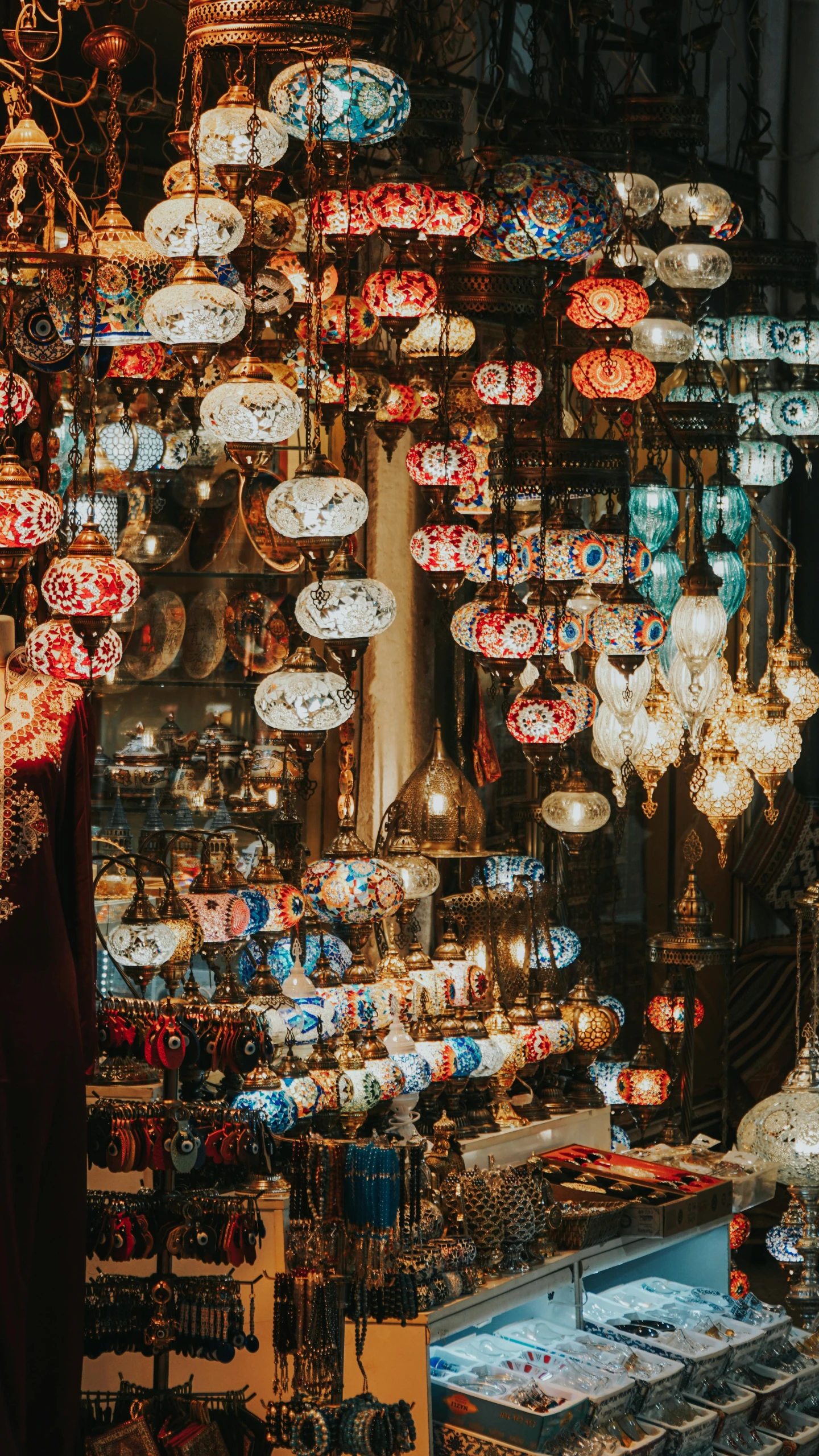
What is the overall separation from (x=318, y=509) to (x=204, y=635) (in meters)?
1.67

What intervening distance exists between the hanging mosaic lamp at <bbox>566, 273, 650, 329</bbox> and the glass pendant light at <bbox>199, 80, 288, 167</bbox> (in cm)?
108

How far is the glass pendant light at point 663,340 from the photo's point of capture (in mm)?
5379

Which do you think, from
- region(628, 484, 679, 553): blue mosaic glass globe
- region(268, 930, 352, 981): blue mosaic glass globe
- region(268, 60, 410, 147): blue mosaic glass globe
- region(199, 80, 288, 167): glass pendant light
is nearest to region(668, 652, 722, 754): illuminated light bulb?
region(628, 484, 679, 553): blue mosaic glass globe

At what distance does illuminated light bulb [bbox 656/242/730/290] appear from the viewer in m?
5.32

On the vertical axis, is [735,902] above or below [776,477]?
below

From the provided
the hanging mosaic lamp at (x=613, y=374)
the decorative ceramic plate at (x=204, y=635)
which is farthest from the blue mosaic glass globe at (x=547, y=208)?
the decorative ceramic plate at (x=204, y=635)

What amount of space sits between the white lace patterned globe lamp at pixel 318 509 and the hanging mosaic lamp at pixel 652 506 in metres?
1.79

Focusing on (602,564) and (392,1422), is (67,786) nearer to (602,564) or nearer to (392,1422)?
(392,1422)

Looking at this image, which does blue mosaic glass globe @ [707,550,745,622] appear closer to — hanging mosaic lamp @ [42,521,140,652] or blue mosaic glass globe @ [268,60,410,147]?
blue mosaic glass globe @ [268,60,410,147]

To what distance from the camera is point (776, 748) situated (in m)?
5.84

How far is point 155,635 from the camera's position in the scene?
204 inches

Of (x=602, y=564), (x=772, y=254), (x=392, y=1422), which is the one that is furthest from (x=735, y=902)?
(x=392, y=1422)

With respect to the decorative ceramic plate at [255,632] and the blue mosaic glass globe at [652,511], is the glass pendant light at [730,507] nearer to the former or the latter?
the blue mosaic glass globe at [652,511]

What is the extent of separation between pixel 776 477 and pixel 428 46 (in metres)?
2.05
